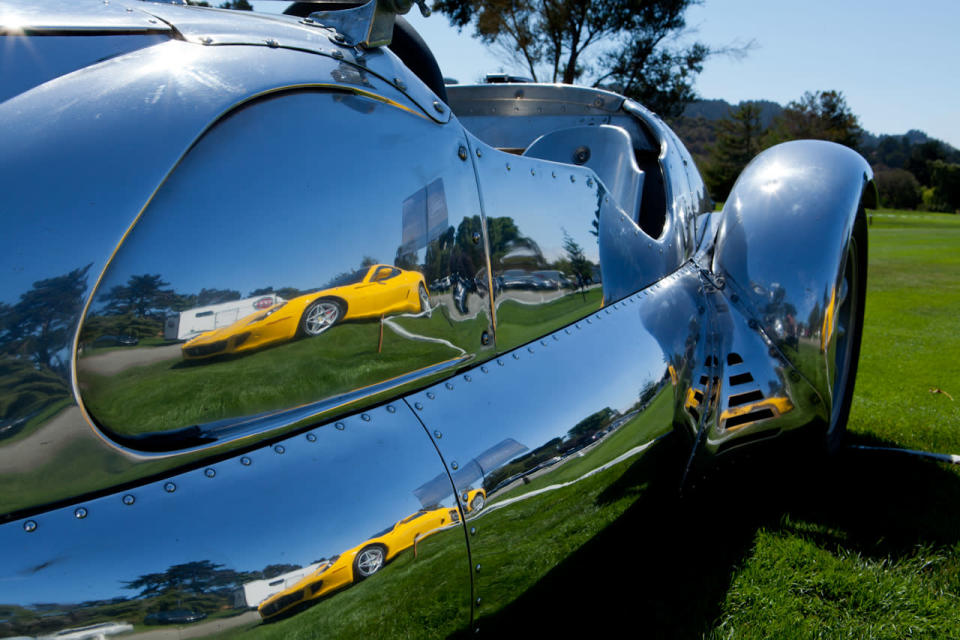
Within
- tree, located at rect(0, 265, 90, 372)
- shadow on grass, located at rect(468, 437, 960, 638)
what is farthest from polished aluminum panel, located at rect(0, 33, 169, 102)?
shadow on grass, located at rect(468, 437, 960, 638)

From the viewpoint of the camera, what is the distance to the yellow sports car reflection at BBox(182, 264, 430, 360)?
105 centimetres

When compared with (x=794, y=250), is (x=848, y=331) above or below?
below

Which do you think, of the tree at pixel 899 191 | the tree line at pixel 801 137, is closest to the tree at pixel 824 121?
the tree line at pixel 801 137

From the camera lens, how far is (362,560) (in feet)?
3.56

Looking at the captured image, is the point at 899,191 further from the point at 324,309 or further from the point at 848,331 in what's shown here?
the point at 324,309

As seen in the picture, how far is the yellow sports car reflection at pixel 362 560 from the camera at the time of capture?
99 cm

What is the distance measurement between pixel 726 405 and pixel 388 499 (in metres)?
1.39

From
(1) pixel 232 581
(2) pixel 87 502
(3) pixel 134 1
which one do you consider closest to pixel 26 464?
(2) pixel 87 502

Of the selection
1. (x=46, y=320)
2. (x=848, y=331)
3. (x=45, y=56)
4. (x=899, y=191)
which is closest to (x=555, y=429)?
(x=46, y=320)

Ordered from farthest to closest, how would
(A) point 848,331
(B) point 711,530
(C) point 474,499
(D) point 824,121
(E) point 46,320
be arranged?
(D) point 824,121 → (A) point 848,331 → (B) point 711,530 → (C) point 474,499 → (E) point 46,320

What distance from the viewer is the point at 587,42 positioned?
19.2 meters

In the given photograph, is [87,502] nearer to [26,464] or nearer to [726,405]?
[26,464]

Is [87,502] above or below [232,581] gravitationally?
above

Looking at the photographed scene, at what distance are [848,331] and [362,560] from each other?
2.43 m
